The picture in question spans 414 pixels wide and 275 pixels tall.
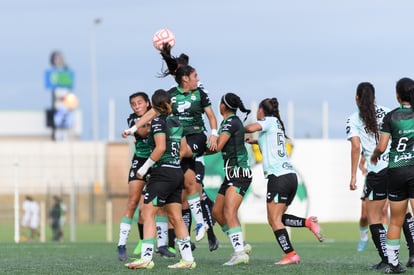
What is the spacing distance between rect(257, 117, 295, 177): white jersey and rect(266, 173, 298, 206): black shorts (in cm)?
8

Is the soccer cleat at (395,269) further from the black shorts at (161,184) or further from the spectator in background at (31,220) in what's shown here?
the spectator in background at (31,220)

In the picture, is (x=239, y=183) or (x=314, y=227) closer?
(x=314, y=227)

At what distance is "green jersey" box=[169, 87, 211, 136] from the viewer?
14906 mm

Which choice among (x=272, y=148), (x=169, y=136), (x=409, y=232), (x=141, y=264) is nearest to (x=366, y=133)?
(x=272, y=148)

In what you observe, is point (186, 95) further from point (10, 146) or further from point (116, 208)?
point (10, 146)

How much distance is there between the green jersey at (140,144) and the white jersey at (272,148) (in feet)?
5.87

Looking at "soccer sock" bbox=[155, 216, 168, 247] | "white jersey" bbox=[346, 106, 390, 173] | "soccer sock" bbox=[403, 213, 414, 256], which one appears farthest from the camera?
"soccer sock" bbox=[155, 216, 168, 247]

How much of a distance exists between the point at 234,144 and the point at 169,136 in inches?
61.0

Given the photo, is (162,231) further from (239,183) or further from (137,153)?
(239,183)

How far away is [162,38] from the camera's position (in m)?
15.1

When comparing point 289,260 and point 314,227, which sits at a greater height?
point 314,227

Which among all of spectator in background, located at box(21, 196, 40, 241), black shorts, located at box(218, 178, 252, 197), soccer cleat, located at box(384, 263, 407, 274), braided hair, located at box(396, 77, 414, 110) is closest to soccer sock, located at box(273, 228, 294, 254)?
black shorts, located at box(218, 178, 252, 197)

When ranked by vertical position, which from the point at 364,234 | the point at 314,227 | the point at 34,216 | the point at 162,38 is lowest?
the point at 34,216

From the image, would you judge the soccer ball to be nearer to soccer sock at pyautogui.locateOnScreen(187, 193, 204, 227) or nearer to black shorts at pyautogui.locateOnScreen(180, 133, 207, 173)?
black shorts at pyautogui.locateOnScreen(180, 133, 207, 173)
